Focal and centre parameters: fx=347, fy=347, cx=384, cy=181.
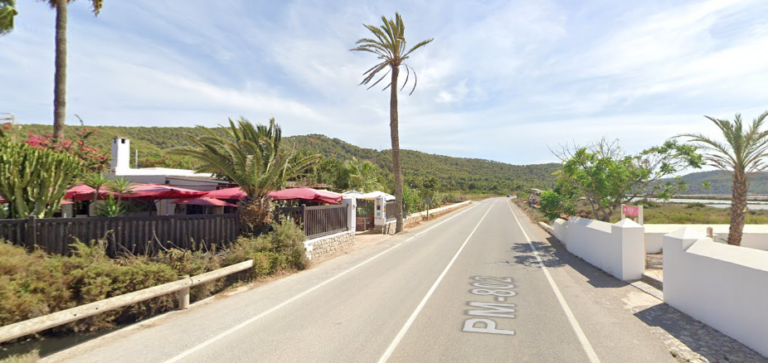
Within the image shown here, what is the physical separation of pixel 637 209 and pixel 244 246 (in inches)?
517

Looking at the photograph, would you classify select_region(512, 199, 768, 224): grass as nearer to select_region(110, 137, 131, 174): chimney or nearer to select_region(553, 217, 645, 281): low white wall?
select_region(553, 217, 645, 281): low white wall

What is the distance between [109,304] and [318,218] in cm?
849

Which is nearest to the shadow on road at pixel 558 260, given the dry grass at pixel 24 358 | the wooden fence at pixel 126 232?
the wooden fence at pixel 126 232

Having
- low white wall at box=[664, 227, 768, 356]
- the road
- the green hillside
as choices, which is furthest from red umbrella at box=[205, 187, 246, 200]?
the green hillside

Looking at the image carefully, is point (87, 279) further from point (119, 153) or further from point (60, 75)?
point (119, 153)

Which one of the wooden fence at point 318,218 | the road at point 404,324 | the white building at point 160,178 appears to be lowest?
the road at point 404,324

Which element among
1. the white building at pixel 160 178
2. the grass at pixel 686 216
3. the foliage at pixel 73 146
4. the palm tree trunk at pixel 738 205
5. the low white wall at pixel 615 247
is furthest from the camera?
the grass at pixel 686 216

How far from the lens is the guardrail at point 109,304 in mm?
4602

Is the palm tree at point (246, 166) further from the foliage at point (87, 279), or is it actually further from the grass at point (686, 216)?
the grass at point (686, 216)

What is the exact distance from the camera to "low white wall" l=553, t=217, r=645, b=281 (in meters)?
9.39

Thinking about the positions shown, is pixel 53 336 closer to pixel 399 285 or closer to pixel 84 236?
pixel 84 236

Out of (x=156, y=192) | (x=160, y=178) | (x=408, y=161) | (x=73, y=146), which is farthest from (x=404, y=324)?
(x=408, y=161)

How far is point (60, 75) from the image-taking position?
46.0 feet

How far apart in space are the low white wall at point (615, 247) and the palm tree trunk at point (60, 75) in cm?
1988
